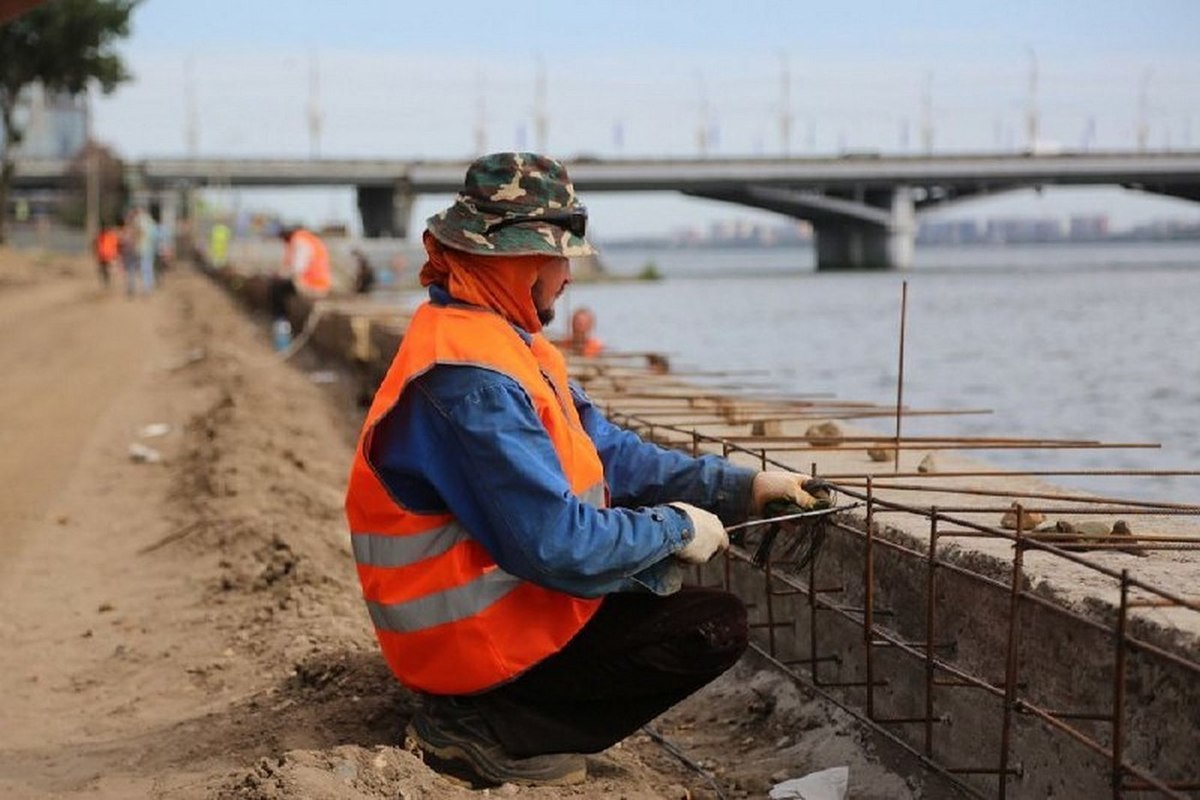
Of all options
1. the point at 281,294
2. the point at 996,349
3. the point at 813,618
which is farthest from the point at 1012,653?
the point at 996,349

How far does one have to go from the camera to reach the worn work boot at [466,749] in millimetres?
4141

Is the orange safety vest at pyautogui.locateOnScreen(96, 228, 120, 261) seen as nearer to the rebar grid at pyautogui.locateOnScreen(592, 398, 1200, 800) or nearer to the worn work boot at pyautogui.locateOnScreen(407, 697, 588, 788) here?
the rebar grid at pyautogui.locateOnScreen(592, 398, 1200, 800)

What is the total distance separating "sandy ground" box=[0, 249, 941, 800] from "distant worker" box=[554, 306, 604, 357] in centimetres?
202

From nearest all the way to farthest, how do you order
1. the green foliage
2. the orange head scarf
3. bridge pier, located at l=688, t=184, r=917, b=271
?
the orange head scarf, the green foliage, bridge pier, located at l=688, t=184, r=917, b=271

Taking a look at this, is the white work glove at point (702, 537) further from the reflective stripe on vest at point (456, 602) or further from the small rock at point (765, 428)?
the small rock at point (765, 428)

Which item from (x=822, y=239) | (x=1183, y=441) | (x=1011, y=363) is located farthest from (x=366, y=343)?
(x=822, y=239)

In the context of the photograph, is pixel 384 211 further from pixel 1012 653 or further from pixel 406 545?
pixel 1012 653

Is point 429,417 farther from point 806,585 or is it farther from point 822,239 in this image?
point 822,239

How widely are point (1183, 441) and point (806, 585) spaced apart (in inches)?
470

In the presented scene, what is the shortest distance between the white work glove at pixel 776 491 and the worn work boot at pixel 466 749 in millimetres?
902

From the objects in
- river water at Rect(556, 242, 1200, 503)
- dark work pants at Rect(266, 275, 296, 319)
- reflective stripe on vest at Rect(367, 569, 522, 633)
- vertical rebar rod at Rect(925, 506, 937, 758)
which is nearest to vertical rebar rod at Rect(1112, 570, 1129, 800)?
vertical rebar rod at Rect(925, 506, 937, 758)

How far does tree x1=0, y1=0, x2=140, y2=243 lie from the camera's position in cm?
4944

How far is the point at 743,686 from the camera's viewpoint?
5.64 metres

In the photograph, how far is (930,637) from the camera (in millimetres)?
4211
